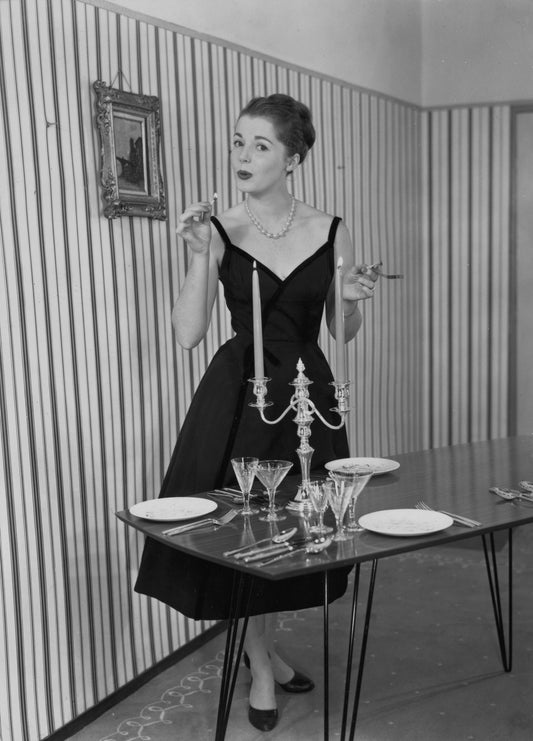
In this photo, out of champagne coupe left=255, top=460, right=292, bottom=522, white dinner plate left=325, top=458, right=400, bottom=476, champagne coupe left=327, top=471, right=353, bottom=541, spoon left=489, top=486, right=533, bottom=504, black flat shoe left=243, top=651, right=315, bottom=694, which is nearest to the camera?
champagne coupe left=327, top=471, right=353, bottom=541

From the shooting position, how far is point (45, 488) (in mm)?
2656

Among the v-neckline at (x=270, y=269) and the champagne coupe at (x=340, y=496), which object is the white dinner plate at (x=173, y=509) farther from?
the v-neckline at (x=270, y=269)

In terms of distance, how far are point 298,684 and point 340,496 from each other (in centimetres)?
123

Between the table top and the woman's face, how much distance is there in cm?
90

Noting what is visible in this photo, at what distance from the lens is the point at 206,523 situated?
2.11 m

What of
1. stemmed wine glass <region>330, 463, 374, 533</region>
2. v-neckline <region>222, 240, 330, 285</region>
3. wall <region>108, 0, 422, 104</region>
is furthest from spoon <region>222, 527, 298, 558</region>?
wall <region>108, 0, 422, 104</region>

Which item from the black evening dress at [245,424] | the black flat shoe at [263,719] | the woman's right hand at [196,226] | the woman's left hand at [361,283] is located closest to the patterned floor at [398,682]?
the black flat shoe at [263,719]

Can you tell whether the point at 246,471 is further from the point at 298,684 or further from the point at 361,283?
the point at 298,684

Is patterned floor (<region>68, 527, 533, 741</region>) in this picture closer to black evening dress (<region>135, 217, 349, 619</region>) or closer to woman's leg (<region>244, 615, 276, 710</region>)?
woman's leg (<region>244, 615, 276, 710</region>)

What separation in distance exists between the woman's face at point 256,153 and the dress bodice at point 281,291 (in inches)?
6.5

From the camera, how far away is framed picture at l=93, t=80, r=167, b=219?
2.79 metres

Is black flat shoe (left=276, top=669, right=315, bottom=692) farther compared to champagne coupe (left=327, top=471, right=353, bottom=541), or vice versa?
black flat shoe (left=276, top=669, right=315, bottom=692)

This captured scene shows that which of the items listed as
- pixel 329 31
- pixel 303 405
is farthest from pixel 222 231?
pixel 329 31

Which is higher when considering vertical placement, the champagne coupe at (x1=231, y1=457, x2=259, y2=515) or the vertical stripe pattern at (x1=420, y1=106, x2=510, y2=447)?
the vertical stripe pattern at (x1=420, y1=106, x2=510, y2=447)
